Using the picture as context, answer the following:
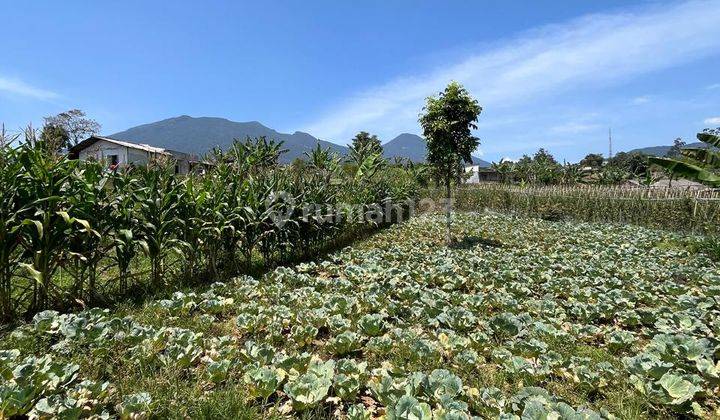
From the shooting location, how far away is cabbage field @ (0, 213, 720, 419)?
8.02ft

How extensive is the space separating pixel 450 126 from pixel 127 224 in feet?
25.4

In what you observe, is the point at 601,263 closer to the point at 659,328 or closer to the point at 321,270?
the point at 659,328

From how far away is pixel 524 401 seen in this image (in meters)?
2.42

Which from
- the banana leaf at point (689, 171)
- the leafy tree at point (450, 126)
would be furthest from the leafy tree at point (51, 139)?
the banana leaf at point (689, 171)

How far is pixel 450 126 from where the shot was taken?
992cm

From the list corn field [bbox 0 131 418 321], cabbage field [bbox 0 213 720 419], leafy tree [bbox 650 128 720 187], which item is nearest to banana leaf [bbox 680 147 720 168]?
leafy tree [bbox 650 128 720 187]

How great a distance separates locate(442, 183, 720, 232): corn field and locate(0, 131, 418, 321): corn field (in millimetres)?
12623

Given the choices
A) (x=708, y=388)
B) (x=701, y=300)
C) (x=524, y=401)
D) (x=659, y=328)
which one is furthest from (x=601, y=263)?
(x=524, y=401)

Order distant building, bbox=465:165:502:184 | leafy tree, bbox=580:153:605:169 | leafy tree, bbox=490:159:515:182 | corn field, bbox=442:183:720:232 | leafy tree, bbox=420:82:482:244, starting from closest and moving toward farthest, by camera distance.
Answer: leafy tree, bbox=420:82:482:244 < corn field, bbox=442:183:720:232 < leafy tree, bbox=490:159:515:182 < distant building, bbox=465:165:502:184 < leafy tree, bbox=580:153:605:169

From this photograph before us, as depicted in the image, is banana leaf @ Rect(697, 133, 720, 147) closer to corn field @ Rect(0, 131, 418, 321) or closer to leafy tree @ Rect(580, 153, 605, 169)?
corn field @ Rect(0, 131, 418, 321)

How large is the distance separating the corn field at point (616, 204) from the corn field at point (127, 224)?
12623mm

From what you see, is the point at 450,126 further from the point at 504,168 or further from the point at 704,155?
the point at 504,168

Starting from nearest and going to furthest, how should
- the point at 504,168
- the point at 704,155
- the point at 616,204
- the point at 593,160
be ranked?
the point at 704,155 < the point at 616,204 < the point at 504,168 < the point at 593,160

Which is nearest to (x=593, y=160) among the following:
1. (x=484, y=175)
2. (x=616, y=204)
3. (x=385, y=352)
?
(x=484, y=175)
